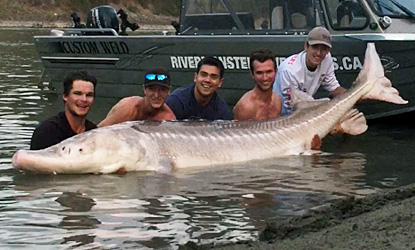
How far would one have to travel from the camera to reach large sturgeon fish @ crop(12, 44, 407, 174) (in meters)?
6.81

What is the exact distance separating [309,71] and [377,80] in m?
0.74

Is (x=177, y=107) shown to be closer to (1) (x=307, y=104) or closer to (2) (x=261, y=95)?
(2) (x=261, y=95)

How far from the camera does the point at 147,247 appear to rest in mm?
4875

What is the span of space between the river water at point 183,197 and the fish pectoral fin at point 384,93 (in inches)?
19.4

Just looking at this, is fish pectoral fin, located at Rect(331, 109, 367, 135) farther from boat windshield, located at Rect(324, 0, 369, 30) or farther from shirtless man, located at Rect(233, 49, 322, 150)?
boat windshield, located at Rect(324, 0, 369, 30)

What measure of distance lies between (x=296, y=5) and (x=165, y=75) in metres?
3.08

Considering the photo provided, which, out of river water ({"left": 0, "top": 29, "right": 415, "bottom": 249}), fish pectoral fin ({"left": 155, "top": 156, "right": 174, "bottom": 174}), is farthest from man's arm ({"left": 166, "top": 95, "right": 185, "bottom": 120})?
fish pectoral fin ({"left": 155, "top": 156, "right": 174, "bottom": 174})

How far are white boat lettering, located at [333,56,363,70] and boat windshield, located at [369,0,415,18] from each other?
0.70 m

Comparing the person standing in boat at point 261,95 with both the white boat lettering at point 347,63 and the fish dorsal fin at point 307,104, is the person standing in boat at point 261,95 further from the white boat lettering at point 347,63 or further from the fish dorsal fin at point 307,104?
the white boat lettering at point 347,63

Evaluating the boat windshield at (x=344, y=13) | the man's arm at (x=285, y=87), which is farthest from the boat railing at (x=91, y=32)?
the man's arm at (x=285, y=87)

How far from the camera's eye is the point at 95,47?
461 inches

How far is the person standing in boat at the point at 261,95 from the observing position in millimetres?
8250

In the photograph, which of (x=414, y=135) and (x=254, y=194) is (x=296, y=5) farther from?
(x=254, y=194)

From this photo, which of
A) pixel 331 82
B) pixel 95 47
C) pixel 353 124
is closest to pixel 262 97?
pixel 353 124
